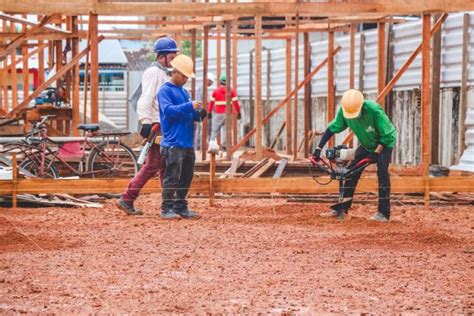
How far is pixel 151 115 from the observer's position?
49.6ft

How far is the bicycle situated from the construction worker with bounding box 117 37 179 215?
2.89 m

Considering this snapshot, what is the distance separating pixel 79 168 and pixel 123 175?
662 mm

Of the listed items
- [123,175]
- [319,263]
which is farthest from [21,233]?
[123,175]

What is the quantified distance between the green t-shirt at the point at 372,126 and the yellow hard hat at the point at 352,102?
14cm

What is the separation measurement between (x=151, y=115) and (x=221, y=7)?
2.52 meters

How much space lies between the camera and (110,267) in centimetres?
1036

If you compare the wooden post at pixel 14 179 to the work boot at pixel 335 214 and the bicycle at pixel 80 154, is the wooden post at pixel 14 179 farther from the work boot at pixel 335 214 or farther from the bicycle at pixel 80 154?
the work boot at pixel 335 214

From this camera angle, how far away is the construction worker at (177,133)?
14.3 metres

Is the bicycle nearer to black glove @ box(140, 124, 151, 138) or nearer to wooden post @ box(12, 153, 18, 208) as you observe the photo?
wooden post @ box(12, 153, 18, 208)

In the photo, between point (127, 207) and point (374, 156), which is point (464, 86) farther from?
point (127, 207)

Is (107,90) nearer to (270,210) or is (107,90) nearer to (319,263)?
(270,210)

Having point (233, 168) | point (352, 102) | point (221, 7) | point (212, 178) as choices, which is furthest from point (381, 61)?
point (352, 102)

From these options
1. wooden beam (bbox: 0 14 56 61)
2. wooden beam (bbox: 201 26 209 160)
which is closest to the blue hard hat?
wooden beam (bbox: 0 14 56 61)

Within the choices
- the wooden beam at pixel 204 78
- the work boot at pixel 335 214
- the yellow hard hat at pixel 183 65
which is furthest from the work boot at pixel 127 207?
the wooden beam at pixel 204 78
